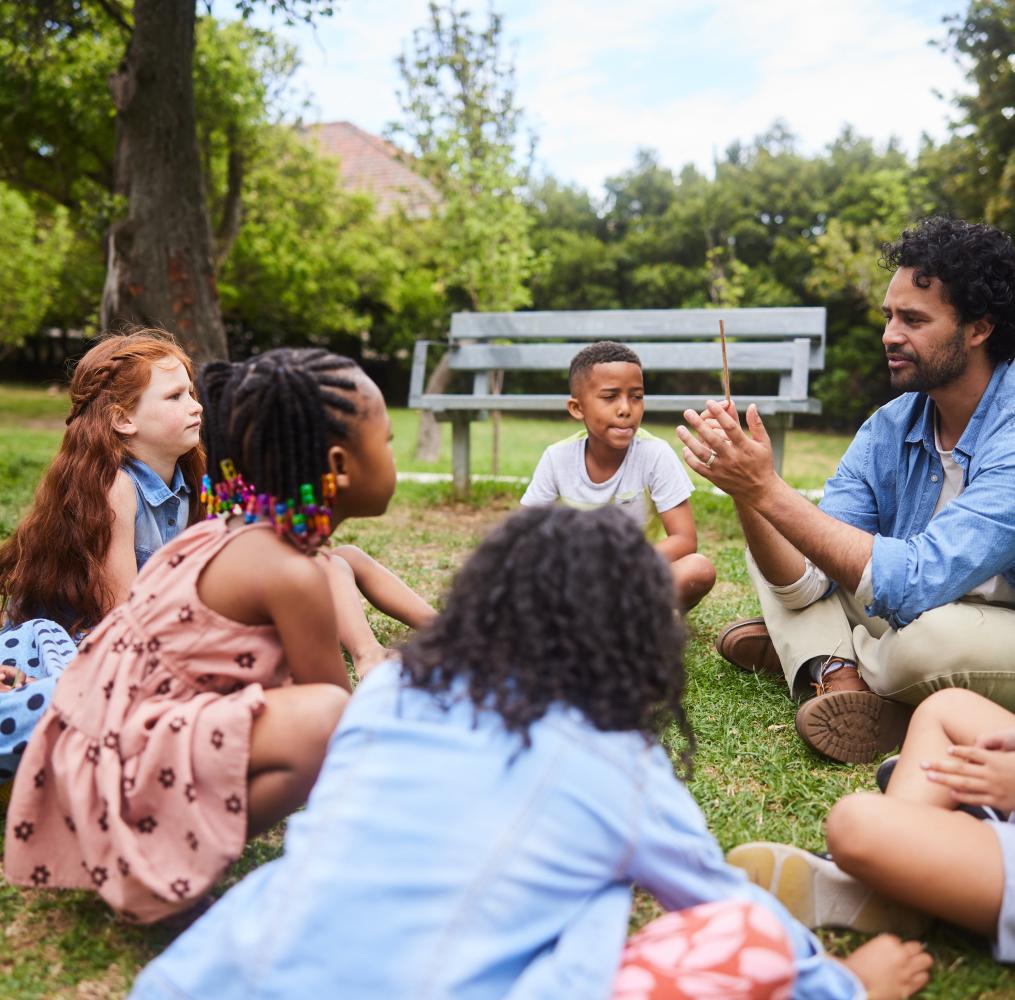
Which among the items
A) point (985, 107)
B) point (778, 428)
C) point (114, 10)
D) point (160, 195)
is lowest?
point (778, 428)

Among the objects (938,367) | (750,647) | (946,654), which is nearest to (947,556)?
(946,654)

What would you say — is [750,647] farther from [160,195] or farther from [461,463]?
[160,195]

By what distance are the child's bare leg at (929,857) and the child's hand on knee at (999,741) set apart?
0.14 meters

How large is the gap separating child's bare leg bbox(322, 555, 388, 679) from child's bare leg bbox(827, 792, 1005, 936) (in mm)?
1285

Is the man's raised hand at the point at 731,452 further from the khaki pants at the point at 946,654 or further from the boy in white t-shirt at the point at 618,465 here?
the boy in white t-shirt at the point at 618,465

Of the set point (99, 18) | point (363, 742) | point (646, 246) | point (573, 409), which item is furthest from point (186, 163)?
point (646, 246)

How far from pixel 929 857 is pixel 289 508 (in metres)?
1.23

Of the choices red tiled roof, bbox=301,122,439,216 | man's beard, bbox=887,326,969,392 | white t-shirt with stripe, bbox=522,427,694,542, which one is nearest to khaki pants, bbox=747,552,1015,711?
man's beard, bbox=887,326,969,392

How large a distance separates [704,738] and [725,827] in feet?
1.62

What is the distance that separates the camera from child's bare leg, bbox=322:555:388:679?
2518 millimetres

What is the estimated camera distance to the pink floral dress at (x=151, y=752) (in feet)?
5.16

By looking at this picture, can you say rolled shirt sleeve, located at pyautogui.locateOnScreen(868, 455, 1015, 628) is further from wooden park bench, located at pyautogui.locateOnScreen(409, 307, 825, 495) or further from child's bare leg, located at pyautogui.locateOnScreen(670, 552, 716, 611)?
wooden park bench, located at pyautogui.locateOnScreen(409, 307, 825, 495)

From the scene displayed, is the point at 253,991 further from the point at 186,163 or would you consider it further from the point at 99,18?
the point at 99,18

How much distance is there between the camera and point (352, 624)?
2.57 metres
